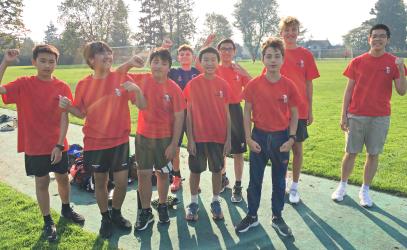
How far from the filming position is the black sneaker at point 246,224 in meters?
3.88

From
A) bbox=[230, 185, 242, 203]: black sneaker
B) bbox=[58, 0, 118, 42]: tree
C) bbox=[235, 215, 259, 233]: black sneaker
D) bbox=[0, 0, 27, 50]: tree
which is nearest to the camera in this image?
bbox=[235, 215, 259, 233]: black sneaker

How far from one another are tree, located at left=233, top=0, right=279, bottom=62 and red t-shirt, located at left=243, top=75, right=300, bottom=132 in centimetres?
7730

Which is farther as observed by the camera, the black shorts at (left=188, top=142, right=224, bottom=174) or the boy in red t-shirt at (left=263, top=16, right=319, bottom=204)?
the boy in red t-shirt at (left=263, top=16, right=319, bottom=204)

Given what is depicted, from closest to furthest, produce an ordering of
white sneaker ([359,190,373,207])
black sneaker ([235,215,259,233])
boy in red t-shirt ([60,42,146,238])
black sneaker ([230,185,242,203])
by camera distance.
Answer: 1. boy in red t-shirt ([60,42,146,238])
2. black sneaker ([235,215,259,233])
3. white sneaker ([359,190,373,207])
4. black sneaker ([230,185,242,203])

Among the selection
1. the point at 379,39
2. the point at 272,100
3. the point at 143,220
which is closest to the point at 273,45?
the point at 272,100

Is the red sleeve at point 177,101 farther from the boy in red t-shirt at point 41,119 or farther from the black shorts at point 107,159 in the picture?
the boy in red t-shirt at point 41,119

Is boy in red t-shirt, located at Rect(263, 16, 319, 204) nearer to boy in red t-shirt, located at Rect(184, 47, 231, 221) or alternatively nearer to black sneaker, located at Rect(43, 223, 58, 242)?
boy in red t-shirt, located at Rect(184, 47, 231, 221)

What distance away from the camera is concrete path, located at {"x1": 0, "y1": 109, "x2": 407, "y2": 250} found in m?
3.64

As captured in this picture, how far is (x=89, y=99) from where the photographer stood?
3770mm

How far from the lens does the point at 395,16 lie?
64750mm

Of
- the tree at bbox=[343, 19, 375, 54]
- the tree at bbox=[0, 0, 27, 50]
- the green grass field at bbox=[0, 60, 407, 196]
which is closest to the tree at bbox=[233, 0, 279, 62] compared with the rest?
the tree at bbox=[343, 19, 375, 54]

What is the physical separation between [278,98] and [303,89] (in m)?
0.97

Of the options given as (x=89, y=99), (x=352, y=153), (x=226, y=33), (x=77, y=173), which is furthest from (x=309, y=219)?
(x=226, y=33)

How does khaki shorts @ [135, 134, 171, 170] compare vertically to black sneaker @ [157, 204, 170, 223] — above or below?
above
